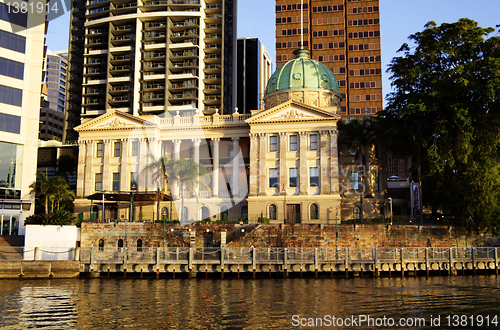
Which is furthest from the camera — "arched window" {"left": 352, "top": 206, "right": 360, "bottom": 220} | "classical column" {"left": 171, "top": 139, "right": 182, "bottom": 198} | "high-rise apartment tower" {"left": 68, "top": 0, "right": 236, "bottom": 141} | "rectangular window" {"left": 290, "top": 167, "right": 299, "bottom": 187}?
"high-rise apartment tower" {"left": 68, "top": 0, "right": 236, "bottom": 141}

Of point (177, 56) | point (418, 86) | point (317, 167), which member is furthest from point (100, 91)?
point (418, 86)

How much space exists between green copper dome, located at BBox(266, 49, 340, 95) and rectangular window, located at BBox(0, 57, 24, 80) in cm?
3812

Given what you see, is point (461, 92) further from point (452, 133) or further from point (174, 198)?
point (174, 198)

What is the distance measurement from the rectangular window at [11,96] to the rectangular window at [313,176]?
1549 inches

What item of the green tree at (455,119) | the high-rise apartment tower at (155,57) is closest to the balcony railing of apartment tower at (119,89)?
the high-rise apartment tower at (155,57)

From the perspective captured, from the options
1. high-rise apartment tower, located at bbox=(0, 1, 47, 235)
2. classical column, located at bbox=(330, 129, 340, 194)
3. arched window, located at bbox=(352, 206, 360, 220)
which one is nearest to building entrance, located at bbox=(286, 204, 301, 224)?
classical column, located at bbox=(330, 129, 340, 194)

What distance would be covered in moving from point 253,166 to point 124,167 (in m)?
20.2

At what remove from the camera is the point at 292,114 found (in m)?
78.4

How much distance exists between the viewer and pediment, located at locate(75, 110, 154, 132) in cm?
8412

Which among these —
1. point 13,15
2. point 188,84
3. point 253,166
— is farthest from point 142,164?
point 188,84

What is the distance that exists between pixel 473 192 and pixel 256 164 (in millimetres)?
30498

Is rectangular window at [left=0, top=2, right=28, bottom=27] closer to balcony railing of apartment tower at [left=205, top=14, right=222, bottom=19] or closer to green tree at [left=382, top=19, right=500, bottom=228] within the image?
green tree at [left=382, top=19, right=500, bottom=228]

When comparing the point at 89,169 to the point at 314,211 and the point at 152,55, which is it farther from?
the point at 152,55

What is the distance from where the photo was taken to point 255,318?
31.4m
